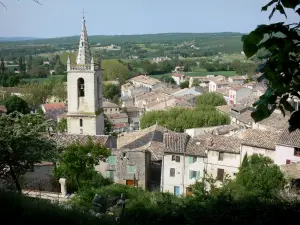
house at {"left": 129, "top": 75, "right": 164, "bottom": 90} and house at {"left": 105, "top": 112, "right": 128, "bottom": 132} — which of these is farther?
house at {"left": 129, "top": 75, "right": 164, "bottom": 90}

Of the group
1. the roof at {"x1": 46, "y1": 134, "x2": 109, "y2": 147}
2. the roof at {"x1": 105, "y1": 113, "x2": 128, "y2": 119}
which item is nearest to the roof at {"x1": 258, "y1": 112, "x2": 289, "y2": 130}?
the roof at {"x1": 46, "y1": 134, "x2": 109, "y2": 147}

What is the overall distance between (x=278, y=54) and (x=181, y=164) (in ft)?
70.3

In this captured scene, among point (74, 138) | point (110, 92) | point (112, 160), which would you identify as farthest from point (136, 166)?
point (110, 92)

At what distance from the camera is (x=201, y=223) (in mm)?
8703

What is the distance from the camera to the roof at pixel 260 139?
877 inches

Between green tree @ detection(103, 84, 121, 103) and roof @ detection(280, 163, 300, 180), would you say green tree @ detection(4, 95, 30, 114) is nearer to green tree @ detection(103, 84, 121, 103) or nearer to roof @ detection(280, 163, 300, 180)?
green tree @ detection(103, 84, 121, 103)

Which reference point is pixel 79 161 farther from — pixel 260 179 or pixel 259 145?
pixel 259 145

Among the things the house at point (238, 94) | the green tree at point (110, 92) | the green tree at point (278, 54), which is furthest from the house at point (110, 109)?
the green tree at point (278, 54)

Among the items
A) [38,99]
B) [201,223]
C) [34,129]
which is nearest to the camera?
[201,223]

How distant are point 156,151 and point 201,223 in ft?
57.5

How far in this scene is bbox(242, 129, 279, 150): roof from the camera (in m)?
22.3

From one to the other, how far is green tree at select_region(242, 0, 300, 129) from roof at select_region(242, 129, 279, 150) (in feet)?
65.1

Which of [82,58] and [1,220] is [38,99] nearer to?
[82,58]

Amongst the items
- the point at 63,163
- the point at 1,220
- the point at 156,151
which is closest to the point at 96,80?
the point at 156,151
